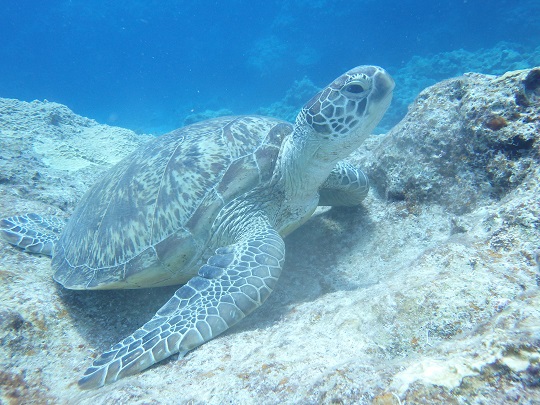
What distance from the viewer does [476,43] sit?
22.5 m

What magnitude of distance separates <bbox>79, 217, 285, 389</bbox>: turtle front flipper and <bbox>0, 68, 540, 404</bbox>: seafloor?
3.3 inches

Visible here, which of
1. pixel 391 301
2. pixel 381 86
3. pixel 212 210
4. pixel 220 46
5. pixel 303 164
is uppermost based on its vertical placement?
pixel 220 46

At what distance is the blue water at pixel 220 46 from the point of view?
23.5 meters

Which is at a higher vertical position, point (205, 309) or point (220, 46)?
point (220, 46)

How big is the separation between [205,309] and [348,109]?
1723 millimetres

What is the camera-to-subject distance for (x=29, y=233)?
2.81 meters

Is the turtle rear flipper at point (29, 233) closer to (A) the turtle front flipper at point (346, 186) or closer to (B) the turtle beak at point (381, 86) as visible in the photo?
(A) the turtle front flipper at point (346, 186)

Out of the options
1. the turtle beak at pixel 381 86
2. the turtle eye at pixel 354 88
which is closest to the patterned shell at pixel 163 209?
the turtle eye at pixel 354 88

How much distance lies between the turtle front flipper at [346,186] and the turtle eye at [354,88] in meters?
0.77

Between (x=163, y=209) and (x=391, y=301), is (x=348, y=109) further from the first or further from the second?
(x=163, y=209)

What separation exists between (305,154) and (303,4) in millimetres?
37786

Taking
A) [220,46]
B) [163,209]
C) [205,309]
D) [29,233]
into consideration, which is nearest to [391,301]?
[205,309]

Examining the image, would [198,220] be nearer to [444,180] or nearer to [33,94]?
[444,180]

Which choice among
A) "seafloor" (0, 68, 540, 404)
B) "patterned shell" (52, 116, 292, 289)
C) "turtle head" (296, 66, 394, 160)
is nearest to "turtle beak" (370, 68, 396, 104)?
"turtle head" (296, 66, 394, 160)
